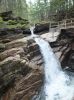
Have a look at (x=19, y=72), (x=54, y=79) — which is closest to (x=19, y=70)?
(x=19, y=72)

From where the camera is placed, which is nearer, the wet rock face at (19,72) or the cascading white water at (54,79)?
the wet rock face at (19,72)

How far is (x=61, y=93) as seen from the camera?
15.3 m

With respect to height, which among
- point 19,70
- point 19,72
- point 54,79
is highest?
point 19,70

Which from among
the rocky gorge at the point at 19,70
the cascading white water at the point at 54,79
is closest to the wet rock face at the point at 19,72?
the rocky gorge at the point at 19,70

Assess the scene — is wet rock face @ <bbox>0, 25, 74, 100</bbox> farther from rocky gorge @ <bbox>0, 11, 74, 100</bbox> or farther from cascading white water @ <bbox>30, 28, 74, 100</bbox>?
cascading white water @ <bbox>30, 28, 74, 100</bbox>

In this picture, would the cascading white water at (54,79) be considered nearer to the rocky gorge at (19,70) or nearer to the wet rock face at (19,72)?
the rocky gorge at (19,70)

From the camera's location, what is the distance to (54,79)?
1767cm

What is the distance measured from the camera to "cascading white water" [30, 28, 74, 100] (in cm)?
1511

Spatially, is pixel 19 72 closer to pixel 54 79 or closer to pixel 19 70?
pixel 19 70

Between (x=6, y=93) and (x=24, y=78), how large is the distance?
1764mm

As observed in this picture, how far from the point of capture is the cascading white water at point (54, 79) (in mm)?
15109

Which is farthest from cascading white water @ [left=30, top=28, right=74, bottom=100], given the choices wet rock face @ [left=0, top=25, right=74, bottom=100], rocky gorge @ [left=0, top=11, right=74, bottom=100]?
wet rock face @ [left=0, top=25, right=74, bottom=100]

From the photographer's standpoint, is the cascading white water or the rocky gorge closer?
the rocky gorge

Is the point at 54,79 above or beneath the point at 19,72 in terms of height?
beneath
